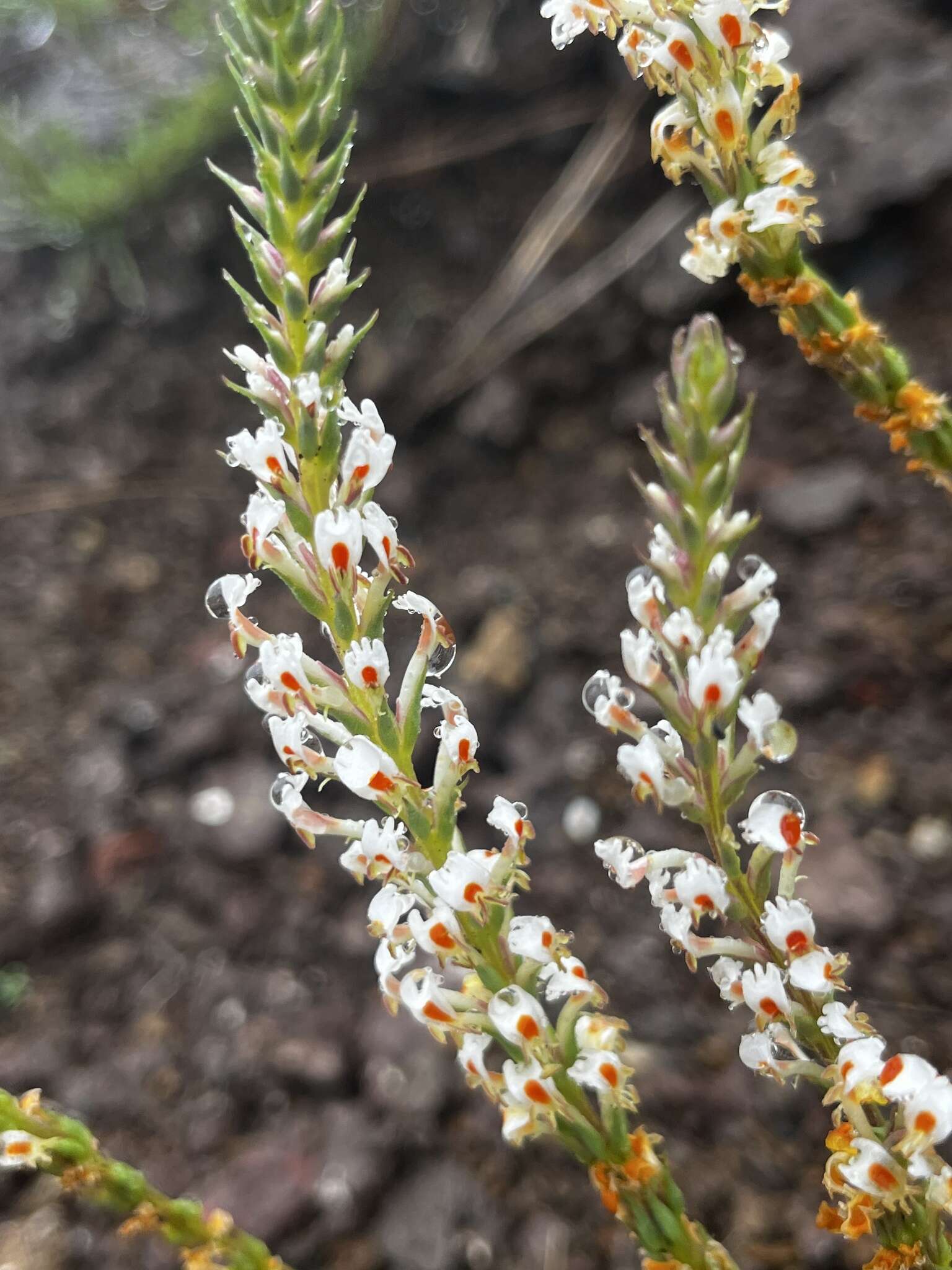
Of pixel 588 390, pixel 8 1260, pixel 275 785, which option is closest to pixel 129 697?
pixel 8 1260

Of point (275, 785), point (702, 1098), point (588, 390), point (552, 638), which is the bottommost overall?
point (702, 1098)

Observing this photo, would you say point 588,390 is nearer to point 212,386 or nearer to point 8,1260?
point 212,386

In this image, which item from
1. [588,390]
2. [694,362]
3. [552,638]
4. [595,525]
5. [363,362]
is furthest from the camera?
[363,362]

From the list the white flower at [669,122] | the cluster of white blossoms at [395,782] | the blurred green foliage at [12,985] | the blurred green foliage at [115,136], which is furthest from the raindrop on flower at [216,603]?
the blurred green foliage at [115,136]

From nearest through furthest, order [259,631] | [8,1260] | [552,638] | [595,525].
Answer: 1. [259,631]
2. [8,1260]
3. [552,638]
4. [595,525]

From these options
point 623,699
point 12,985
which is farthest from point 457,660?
point 623,699

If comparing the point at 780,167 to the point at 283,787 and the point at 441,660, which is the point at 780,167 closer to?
the point at 441,660

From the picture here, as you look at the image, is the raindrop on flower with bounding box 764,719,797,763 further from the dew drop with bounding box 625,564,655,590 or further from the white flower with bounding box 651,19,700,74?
the white flower with bounding box 651,19,700,74
